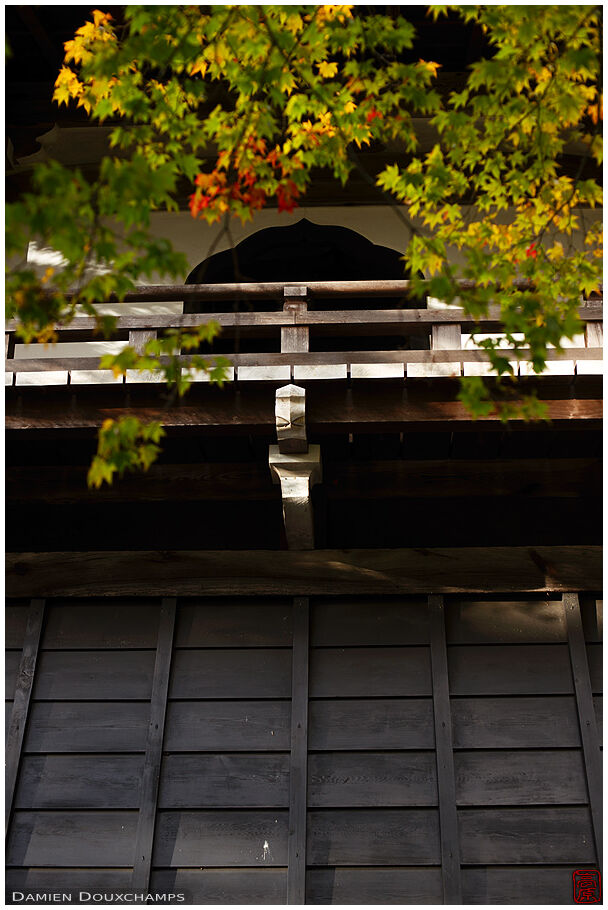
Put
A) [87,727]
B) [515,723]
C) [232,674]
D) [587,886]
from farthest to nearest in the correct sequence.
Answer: [232,674]
[87,727]
[515,723]
[587,886]

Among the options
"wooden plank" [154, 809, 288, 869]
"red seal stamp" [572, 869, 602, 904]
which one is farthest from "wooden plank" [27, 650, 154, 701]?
"red seal stamp" [572, 869, 602, 904]

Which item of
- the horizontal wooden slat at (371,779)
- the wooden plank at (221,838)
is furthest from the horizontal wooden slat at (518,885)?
the wooden plank at (221,838)

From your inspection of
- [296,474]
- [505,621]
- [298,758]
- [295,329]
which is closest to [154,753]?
[298,758]

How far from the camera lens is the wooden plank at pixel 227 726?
6.84m

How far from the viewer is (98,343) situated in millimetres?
8039

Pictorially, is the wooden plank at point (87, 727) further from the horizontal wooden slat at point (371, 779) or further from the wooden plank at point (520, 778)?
the wooden plank at point (520, 778)

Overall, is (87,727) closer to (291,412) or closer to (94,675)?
(94,675)

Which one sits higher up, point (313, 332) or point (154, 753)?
point (313, 332)

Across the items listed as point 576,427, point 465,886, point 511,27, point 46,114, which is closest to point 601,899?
point 465,886

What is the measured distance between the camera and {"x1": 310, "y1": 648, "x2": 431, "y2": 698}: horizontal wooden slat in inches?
275

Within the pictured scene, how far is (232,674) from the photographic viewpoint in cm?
710

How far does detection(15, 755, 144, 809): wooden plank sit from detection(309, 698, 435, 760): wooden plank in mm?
1262

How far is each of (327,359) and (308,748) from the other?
263 centimetres

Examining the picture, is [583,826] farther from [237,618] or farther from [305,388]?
[305,388]
